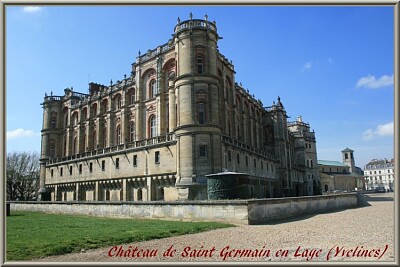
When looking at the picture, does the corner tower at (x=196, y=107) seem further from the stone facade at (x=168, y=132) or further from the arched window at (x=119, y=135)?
the arched window at (x=119, y=135)

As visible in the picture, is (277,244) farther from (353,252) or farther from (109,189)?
(109,189)

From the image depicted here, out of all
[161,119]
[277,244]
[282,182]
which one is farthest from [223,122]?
[277,244]

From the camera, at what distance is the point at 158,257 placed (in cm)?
1021

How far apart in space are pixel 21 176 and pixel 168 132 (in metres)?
38.4

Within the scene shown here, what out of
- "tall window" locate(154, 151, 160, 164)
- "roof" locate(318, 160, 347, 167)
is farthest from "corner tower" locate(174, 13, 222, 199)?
"roof" locate(318, 160, 347, 167)

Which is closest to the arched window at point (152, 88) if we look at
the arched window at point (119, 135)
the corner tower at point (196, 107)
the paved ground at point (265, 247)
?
the arched window at point (119, 135)

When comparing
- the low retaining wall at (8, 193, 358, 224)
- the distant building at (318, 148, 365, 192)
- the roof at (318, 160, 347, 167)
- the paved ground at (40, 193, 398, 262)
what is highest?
the roof at (318, 160, 347, 167)

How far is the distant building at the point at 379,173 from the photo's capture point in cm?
14275

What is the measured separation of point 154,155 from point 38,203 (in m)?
15.6

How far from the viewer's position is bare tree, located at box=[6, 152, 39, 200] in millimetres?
59219

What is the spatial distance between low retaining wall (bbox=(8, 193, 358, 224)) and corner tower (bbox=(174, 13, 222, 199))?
5.97 metres

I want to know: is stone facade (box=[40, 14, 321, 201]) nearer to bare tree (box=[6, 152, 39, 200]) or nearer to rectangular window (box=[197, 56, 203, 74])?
rectangular window (box=[197, 56, 203, 74])

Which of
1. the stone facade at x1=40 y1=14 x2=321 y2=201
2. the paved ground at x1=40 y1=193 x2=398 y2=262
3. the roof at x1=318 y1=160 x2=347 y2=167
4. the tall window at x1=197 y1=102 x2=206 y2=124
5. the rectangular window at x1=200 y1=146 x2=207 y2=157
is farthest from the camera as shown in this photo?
the roof at x1=318 y1=160 x2=347 y2=167

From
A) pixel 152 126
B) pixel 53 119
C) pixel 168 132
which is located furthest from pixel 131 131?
pixel 53 119
